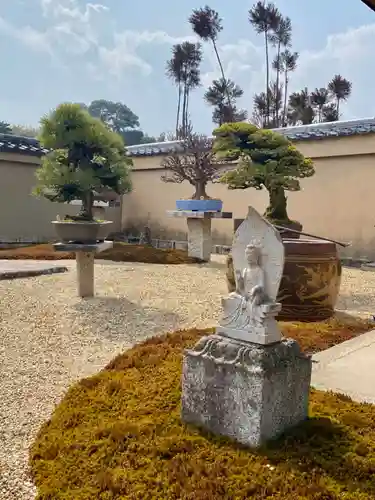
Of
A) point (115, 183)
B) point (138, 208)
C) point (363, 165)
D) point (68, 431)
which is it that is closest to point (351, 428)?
point (68, 431)

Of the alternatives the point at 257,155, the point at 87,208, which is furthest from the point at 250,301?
the point at 257,155

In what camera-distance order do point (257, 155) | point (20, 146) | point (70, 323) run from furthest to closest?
point (20, 146) → point (257, 155) → point (70, 323)

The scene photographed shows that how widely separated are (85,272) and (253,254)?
3849mm

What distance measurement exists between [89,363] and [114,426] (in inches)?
57.9

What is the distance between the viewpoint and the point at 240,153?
7.06m

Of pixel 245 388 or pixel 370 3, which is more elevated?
pixel 370 3

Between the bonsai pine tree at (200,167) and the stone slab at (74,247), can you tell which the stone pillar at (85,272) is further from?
the bonsai pine tree at (200,167)

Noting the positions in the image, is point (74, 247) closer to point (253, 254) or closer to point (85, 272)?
point (85, 272)

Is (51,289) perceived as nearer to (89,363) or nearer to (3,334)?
(3,334)

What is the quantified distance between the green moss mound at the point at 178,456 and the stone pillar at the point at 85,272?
10.1 feet

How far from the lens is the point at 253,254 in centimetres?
244

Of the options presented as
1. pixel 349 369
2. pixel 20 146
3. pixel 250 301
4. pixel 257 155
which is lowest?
pixel 349 369

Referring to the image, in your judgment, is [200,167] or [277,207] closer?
[277,207]

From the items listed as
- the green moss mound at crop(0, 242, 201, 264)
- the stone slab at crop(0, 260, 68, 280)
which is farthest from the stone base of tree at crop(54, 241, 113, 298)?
the green moss mound at crop(0, 242, 201, 264)
